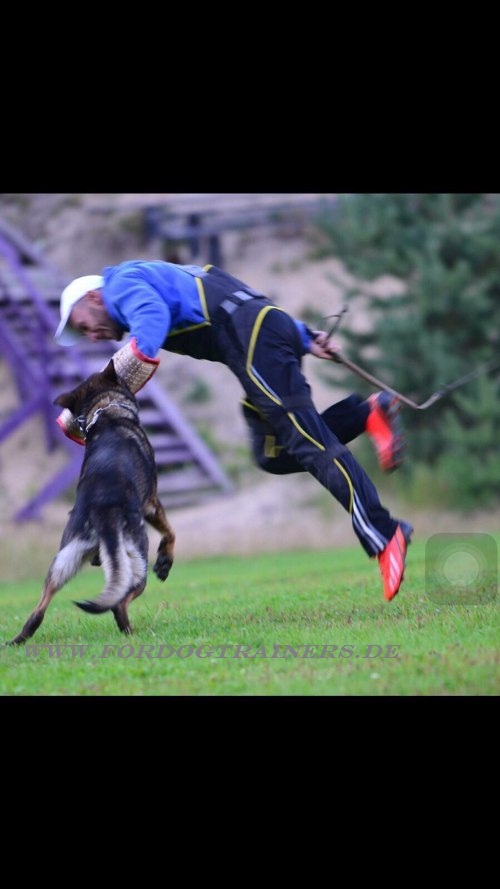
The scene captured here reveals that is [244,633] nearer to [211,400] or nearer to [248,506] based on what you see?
[248,506]

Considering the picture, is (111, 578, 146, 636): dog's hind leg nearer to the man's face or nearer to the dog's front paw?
the dog's front paw

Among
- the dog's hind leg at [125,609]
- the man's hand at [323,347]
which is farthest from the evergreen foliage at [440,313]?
the dog's hind leg at [125,609]

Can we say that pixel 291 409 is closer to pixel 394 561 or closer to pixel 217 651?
pixel 394 561

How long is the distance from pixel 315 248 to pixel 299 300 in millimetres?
1455

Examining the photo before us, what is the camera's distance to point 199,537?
1441 centimetres

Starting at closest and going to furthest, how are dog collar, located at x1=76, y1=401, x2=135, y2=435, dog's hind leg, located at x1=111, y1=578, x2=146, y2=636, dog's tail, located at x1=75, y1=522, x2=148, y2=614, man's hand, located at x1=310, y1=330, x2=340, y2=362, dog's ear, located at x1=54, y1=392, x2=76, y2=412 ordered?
dog's tail, located at x1=75, y1=522, x2=148, y2=614 < dog's hind leg, located at x1=111, y1=578, x2=146, y2=636 < dog collar, located at x1=76, y1=401, x2=135, y2=435 < dog's ear, located at x1=54, y1=392, x2=76, y2=412 < man's hand, located at x1=310, y1=330, x2=340, y2=362

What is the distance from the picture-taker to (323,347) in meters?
5.70

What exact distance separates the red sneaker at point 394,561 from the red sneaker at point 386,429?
405 millimetres

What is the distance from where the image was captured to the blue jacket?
201 inches

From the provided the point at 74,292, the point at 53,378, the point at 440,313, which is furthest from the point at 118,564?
the point at 440,313

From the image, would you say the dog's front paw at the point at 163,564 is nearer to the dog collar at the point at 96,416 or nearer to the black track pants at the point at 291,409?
the dog collar at the point at 96,416

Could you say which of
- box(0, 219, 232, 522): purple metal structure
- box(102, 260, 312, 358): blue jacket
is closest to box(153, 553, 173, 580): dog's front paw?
box(102, 260, 312, 358): blue jacket

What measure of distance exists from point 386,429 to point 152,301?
1374 mm

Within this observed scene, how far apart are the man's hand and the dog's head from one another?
998mm
